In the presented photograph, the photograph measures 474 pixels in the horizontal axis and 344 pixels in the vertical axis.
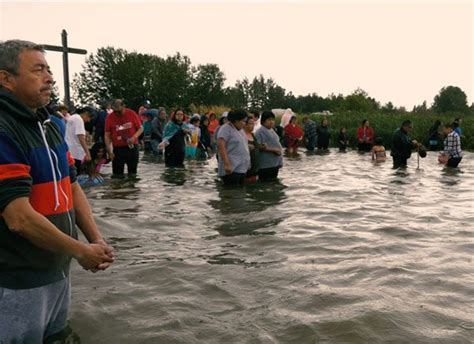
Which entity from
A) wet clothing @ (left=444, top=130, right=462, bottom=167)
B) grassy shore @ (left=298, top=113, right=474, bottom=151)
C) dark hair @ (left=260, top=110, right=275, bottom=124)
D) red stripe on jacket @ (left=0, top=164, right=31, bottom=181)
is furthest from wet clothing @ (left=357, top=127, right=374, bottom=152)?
red stripe on jacket @ (left=0, top=164, right=31, bottom=181)

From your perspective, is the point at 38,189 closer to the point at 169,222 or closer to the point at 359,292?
the point at 359,292

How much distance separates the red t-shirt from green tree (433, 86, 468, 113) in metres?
88.9

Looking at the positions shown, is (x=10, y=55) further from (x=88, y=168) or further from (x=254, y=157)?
(x=88, y=168)

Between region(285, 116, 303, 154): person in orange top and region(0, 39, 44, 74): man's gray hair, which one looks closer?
region(0, 39, 44, 74): man's gray hair

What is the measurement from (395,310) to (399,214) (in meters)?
3.88

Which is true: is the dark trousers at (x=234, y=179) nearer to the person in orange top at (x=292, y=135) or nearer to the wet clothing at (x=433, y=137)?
the person in orange top at (x=292, y=135)

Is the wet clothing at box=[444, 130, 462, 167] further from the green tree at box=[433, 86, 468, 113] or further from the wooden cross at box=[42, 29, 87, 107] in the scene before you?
the green tree at box=[433, 86, 468, 113]

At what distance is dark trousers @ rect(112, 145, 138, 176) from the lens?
33.8 feet

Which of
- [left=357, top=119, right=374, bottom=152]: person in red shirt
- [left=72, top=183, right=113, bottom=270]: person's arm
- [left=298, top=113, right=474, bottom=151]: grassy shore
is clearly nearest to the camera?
[left=72, top=183, right=113, bottom=270]: person's arm

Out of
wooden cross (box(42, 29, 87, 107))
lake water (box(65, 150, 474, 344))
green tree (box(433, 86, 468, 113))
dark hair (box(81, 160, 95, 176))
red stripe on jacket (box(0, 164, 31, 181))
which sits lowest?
lake water (box(65, 150, 474, 344))

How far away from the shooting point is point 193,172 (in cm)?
1236

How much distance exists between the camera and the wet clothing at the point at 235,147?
8859 mm

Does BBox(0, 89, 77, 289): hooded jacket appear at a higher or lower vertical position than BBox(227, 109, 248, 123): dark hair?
lower

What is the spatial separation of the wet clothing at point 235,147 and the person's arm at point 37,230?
6748mm
